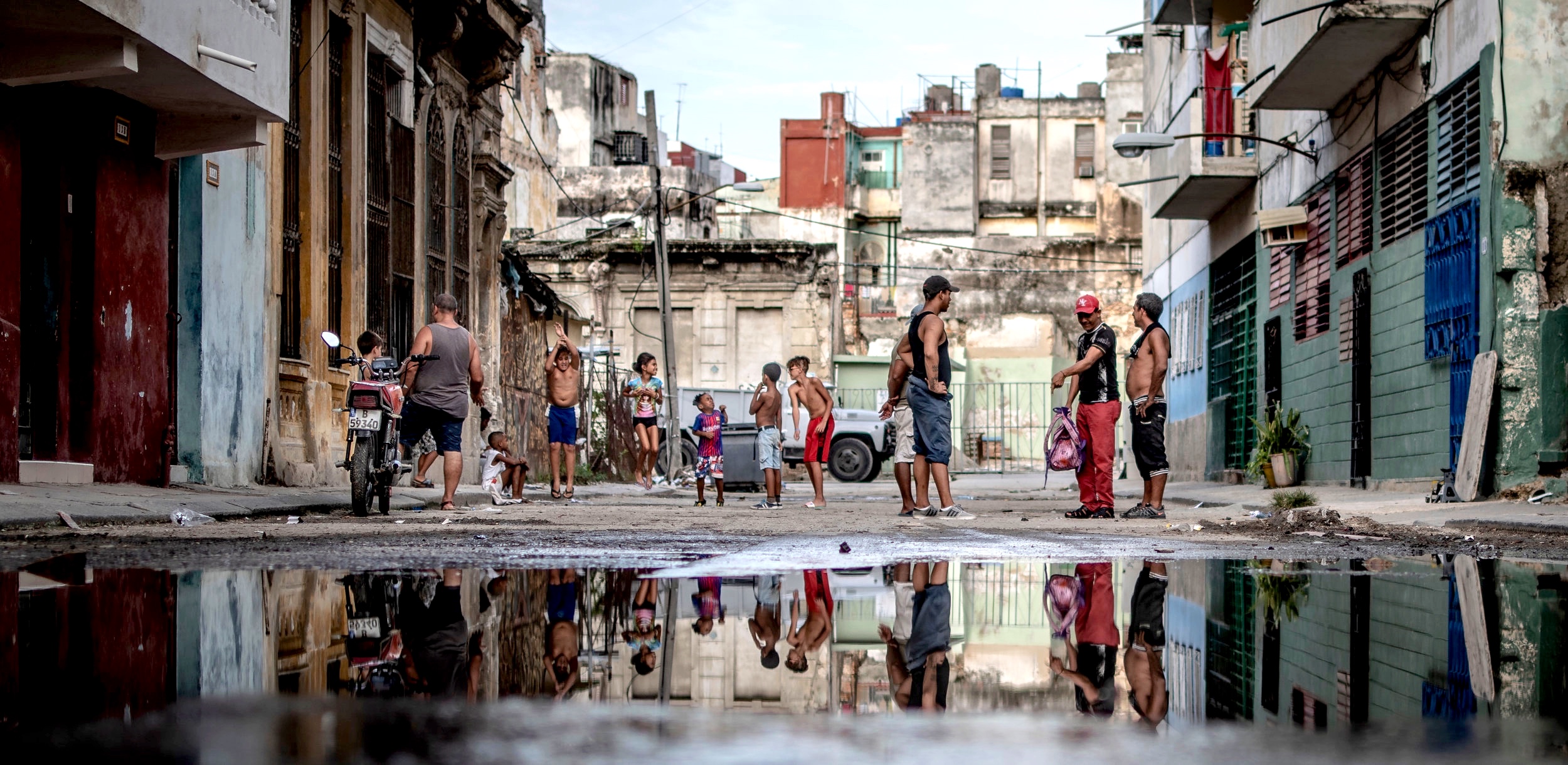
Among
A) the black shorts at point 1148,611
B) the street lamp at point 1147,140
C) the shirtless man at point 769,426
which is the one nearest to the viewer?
the black shorts at point 1148,611

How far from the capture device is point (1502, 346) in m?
11.5

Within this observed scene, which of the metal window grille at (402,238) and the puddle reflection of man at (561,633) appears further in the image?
the metal window grille at (402,238)

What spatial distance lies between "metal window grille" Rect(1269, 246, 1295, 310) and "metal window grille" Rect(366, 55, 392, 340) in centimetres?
1103

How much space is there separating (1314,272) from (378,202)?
35.9 feet

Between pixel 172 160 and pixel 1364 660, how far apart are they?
1145 centimetres

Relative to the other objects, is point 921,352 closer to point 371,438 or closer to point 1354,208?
point 371,438

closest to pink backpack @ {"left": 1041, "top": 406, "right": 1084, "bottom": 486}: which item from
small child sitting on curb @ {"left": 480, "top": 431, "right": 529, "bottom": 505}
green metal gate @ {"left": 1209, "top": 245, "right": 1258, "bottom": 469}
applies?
small child sitting on curb @ {"left": 480, "top": 431, "right": 529, "bottom": 505}

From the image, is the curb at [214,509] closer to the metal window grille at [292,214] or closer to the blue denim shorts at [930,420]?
the metal window grille at [292,214]

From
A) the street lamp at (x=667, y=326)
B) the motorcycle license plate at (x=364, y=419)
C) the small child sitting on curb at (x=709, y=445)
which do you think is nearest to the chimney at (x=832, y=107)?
the street lamp at (x=667, y=326)

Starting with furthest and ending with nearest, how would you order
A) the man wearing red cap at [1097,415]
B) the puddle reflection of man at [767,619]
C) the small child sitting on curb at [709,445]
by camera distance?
the small child sitting on curb at [709,445] < the man wearing red cap at [1097,415] < the puddle reflection of man at [767,619]

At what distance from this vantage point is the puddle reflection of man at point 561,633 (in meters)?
2.66

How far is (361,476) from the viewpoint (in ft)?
33.6

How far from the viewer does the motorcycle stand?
10297mm

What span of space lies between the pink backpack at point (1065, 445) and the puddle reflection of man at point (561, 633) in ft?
23.5
